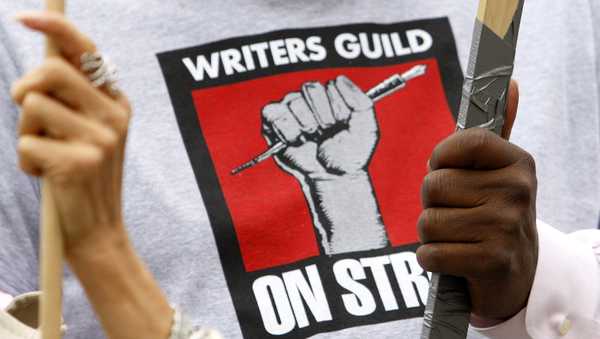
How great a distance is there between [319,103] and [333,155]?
0.20 feet

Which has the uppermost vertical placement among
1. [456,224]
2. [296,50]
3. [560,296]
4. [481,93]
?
[296,50]

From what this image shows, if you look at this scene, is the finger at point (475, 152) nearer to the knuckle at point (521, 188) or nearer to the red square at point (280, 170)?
the knuckle at point (521, 188)

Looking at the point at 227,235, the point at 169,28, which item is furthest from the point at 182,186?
the point at 169,28

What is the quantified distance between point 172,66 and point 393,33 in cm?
26

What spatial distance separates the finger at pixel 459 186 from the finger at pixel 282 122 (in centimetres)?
31

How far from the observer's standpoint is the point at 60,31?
2.49 feet

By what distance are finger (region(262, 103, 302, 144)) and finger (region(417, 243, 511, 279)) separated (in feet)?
1.08

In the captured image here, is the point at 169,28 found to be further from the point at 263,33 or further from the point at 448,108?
the point at 448,108

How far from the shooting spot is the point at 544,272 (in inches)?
47.2

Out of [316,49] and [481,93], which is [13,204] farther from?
[481,93]

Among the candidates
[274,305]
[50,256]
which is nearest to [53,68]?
[50,256]

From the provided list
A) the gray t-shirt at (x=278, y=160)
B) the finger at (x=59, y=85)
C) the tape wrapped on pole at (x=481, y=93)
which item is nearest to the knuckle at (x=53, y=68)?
the finger at (x=59, y=85)

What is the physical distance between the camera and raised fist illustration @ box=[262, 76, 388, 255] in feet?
4.42

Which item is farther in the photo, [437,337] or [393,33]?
[393,33]
